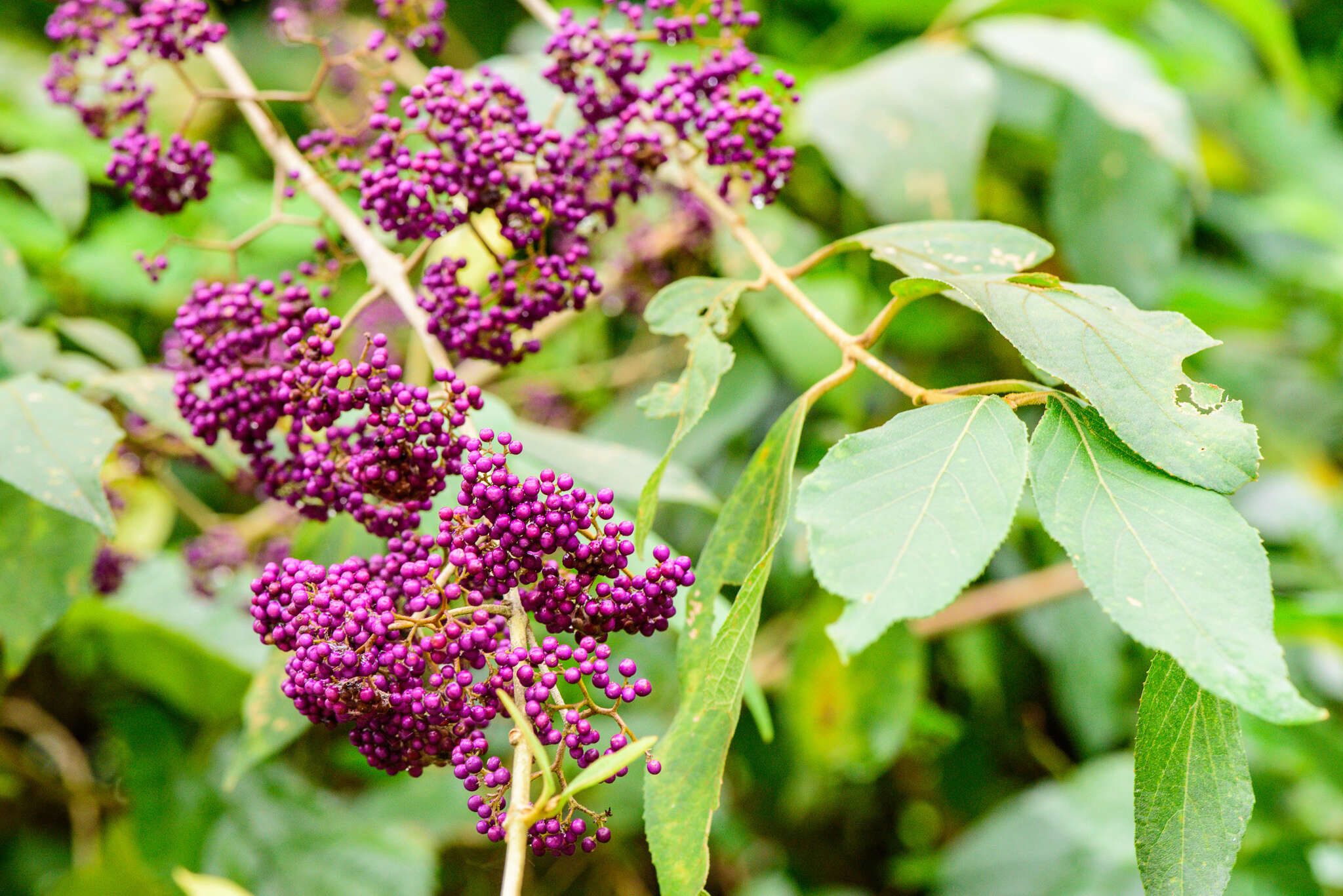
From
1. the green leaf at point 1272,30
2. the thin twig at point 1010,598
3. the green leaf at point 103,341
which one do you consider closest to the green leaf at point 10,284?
the green leaf at point 103,341

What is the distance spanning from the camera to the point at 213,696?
1713mm

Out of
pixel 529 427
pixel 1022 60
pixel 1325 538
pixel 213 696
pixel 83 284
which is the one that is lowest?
pixel 1325 538

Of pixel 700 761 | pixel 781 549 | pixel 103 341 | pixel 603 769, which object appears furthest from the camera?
pixel 781 549

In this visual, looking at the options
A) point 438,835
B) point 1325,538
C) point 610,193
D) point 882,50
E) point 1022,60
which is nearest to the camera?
point 610,193

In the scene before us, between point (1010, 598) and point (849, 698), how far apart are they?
46 centimetres

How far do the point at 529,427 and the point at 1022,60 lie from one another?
108 cm

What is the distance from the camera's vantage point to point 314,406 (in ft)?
2.37

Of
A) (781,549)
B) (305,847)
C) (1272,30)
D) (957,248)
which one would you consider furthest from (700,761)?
(1272,30)

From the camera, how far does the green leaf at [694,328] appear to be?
0.80 metres

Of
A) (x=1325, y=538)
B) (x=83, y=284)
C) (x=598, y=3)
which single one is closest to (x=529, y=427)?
(x=83, y=284)

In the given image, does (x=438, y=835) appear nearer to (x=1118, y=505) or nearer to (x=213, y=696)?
(x=213, y=696)

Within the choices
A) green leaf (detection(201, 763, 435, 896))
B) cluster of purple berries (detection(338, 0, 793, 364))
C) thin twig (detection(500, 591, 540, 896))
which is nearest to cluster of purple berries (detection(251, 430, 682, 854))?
thin twig (detection(500, 591, 540, 896))

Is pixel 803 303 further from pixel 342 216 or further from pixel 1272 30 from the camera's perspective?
pixel 1272 30

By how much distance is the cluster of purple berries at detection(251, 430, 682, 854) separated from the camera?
0.62 meters
